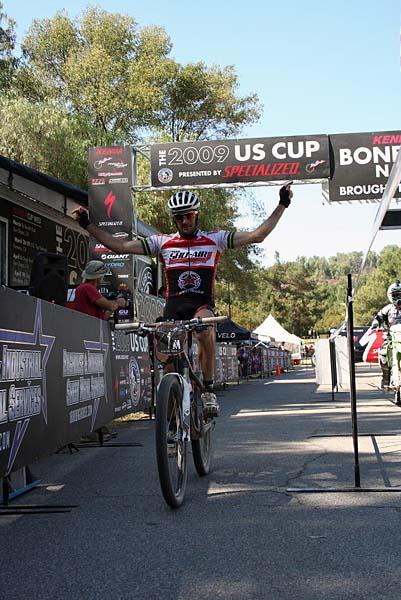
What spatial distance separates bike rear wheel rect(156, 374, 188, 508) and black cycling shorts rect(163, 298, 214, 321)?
772mm

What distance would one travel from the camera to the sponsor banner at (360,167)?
16.9 meters

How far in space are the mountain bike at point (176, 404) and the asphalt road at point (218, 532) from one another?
0.24 meters

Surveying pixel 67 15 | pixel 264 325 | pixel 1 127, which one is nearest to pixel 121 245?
pixel 1 127

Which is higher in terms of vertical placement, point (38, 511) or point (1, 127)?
point (1, 127)

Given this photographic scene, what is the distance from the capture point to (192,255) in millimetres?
6297

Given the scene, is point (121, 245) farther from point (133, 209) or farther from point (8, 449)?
point (133, 209)

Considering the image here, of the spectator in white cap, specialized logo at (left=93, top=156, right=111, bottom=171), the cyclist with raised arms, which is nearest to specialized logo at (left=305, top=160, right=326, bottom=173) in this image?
specialized logo at (left=93, top=156, right=111, bottom=171)

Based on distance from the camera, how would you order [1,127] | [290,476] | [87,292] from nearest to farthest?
[290,476] < [87,292] < [1,127]

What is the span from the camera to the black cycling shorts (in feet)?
20.4

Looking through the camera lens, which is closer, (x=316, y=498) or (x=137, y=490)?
(x=316, y=498)

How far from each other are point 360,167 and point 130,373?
343 inches

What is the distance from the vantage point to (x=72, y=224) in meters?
19.2

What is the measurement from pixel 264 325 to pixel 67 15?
32676 millimetres

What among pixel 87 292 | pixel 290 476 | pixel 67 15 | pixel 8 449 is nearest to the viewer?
pixel 8 449
